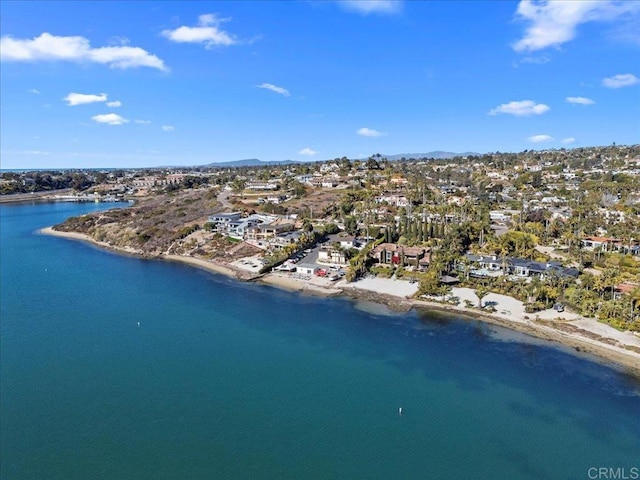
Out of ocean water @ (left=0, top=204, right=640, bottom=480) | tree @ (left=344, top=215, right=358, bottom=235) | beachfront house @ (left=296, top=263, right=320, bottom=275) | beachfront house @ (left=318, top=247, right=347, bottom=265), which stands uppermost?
tree @ (left=344, top=215, right=358, bottom=235)

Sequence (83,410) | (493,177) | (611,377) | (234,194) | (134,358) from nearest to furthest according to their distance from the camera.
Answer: (83,410), (611,377), (134,358), (234,194), (493,177)

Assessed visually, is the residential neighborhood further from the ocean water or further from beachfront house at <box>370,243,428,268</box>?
the ocean water

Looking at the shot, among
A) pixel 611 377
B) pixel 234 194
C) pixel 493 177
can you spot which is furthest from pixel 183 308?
pixel 493 177

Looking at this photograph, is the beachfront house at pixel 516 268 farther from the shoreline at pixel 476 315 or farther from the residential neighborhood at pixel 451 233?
the shoreline at pixel 476 315

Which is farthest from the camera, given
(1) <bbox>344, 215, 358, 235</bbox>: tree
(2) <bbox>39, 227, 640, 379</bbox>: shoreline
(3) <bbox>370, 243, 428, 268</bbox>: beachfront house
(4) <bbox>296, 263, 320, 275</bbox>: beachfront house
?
(1) <bbox>344, 215, 358, 235</bbox>: tree

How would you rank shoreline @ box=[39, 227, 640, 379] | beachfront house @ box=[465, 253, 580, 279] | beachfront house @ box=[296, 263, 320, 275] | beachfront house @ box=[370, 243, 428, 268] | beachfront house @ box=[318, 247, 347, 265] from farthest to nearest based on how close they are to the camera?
beachfront house @ box=[318, 247, 347, 265] → beachfront house @ box=[296, 263, 320, 275] → beachfront house @ box=[370, 243, 428, 268] → beachfront house @ box=[465, 253, 580, 279] → shoreline @ box=[39, 227, 640, 379]

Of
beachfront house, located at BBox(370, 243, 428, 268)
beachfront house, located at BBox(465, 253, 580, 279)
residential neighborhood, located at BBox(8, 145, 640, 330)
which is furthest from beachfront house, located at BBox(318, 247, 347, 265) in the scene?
beachfront house, located at BBox(465, 253, 580, 279)

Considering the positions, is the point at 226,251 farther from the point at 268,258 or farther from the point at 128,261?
the point at 128,261
